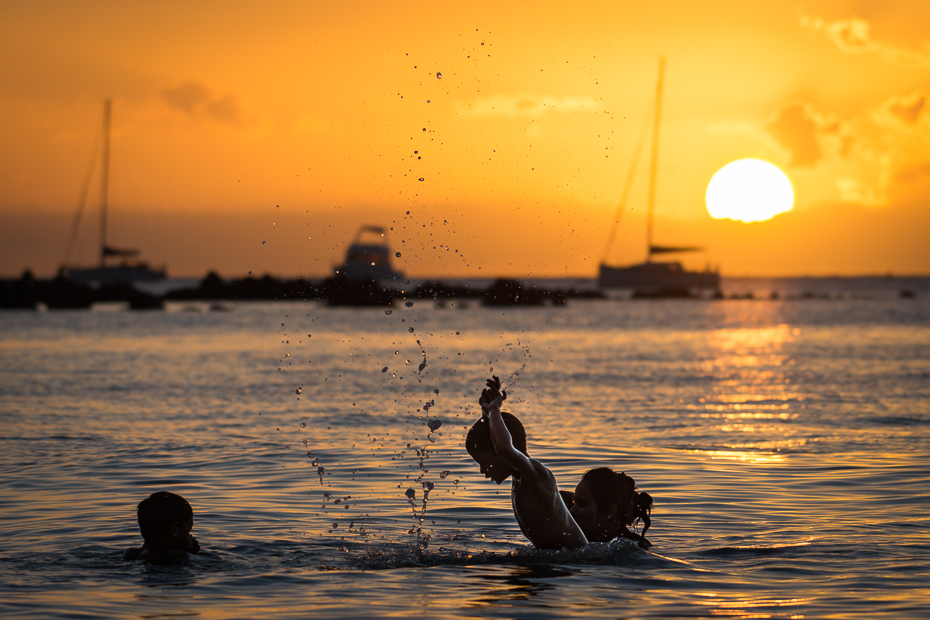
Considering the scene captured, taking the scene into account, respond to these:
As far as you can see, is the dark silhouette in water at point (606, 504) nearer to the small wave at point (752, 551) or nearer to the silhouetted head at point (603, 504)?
the silhouetted head at point (603, 504)

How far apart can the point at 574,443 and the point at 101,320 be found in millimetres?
57933

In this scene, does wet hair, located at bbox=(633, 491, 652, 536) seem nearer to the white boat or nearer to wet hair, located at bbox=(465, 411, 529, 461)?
wet hair, located at bbox=(465, 411, 529, 461)

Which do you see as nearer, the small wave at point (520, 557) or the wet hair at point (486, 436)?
the wet hair at point (486, 436)

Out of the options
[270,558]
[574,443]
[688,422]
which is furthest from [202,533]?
[688,422]

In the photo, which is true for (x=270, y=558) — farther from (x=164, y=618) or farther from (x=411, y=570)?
(x=164, y=618)

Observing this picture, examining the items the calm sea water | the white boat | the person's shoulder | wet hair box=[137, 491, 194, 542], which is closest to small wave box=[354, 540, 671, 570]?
the calm sea water

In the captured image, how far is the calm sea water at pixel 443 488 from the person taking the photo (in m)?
7.96

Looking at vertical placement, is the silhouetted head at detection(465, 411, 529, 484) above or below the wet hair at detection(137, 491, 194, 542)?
above

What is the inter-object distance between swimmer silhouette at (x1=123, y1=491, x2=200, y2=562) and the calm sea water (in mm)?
154

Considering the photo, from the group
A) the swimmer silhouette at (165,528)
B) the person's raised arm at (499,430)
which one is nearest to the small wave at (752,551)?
the person's raised arm at (499,430)

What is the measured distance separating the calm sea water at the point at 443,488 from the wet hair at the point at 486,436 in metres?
1.26

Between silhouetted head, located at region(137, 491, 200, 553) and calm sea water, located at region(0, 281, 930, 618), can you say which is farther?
silhouetted head, located at region(137, 491, 200, 553)

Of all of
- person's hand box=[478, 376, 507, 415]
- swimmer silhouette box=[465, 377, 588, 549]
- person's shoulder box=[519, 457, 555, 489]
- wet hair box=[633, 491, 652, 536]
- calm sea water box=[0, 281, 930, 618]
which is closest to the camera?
person's hand box=[478, 376, 507, 415]

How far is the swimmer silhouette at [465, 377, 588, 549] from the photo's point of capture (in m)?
6.85
